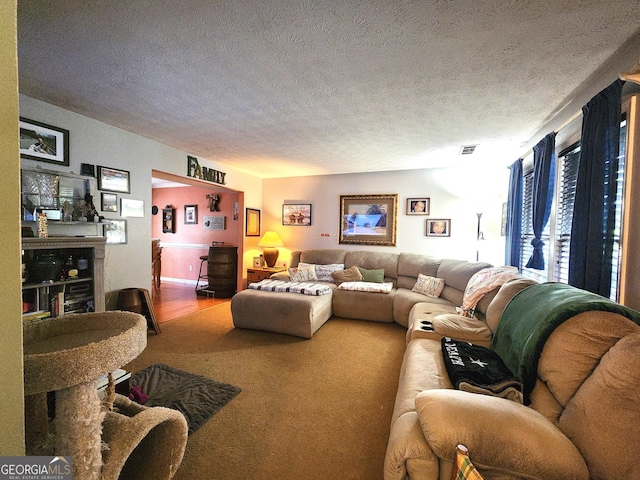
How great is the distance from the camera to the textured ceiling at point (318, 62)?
125cm

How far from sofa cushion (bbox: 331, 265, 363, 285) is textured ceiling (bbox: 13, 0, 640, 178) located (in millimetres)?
2127

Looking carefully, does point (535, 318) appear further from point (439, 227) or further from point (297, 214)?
point (297, 214)

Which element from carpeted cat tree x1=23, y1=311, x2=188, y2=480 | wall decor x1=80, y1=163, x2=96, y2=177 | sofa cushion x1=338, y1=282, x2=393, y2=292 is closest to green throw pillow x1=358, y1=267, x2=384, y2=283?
sofa cushion x1=338, y1=282, x2=393, y2=292

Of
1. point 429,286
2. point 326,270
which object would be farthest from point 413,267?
point 326,270

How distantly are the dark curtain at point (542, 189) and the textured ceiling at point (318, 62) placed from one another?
29 centimetres

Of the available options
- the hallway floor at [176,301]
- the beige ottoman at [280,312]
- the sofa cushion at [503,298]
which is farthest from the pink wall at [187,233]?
the sofa cushion at [503,298]

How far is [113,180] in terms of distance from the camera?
111 inches

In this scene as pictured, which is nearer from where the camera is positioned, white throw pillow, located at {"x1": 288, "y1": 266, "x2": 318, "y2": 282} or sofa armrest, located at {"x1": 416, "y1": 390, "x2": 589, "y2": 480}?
sofa armrest, located at {"x1": 416, "y1": 390, "x2": 589, "y2": 480}

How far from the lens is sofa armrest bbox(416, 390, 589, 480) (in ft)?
2.79

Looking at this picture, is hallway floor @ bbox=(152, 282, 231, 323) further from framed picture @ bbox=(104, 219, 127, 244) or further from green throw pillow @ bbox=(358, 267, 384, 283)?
green throw pillow @ bbox=(358, 267, 384, 283)

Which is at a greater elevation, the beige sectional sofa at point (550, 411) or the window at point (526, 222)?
the window at point (526, 222)

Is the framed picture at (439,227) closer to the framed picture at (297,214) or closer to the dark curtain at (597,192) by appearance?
the framed picture at (297,214)

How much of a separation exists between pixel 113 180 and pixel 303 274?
275 centimetres

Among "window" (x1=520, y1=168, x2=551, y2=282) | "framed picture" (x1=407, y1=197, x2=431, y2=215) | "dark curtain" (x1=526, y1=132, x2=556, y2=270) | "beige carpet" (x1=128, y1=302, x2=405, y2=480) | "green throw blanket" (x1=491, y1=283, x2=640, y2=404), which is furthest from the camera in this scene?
"framed picture" (x1=407, y1=197, x2=431, y2=215)
